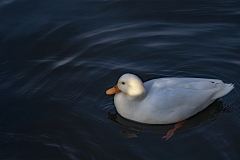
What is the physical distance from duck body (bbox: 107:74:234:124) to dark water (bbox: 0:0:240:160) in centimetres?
21

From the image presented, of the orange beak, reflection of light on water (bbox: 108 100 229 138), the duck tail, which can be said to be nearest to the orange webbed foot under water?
reflection of light on water (bbox: 108 100 229 138)

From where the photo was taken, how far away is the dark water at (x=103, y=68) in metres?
7.30

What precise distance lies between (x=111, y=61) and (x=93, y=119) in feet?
5.88

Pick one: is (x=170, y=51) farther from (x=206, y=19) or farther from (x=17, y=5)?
(x=17, y=5)

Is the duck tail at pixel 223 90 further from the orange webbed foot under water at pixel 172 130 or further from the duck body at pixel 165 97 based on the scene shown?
the orange webbed foot under water at pixel 172 130

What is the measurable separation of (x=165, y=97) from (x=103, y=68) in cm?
197

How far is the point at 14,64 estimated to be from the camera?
9523 millimetres

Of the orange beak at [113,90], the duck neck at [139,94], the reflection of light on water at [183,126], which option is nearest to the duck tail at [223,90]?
the reflection of light on water at [183,126]

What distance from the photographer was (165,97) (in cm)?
753

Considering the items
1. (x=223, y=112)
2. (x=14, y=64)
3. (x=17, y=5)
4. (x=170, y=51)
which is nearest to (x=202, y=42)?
(x=170, y=51)

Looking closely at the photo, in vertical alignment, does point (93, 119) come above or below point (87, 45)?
below

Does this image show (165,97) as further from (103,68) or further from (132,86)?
(103,68)

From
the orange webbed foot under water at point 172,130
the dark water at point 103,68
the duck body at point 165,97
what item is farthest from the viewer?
the duck body at point 165,97

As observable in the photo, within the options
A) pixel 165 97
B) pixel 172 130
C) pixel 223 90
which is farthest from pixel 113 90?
pixel 223 90
